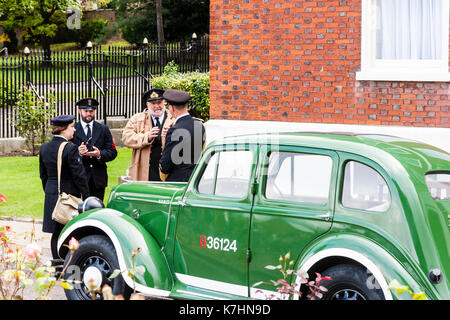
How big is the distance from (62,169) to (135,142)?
169 centimetres

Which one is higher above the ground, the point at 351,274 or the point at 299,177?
the point at 299,177

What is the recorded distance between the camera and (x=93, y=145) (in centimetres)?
964

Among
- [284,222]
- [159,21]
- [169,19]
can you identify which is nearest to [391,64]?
[284,222]

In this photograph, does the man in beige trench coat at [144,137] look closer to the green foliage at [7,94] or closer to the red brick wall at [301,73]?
the red brick wall at [301,73]

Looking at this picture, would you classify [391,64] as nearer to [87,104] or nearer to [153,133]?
[153,133]

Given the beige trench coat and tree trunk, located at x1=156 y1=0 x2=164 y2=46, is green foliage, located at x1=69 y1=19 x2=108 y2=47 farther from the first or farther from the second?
the beige trench coat

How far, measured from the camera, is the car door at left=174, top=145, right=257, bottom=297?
5825mm

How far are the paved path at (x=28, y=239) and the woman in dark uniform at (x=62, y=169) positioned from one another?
41cm

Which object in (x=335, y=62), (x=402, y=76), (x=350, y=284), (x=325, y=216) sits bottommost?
(x=350, y=284)

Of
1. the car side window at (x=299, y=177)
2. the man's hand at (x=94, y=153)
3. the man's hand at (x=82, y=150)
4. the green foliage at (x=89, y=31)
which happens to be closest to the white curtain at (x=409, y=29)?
the man's hand at (x=94, y=153)

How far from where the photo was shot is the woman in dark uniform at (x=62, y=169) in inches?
319

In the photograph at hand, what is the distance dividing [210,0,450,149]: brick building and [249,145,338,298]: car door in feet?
19.3

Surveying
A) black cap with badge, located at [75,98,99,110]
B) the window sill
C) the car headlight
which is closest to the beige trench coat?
black cap with badge, located at [75,98,99,110]
